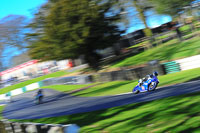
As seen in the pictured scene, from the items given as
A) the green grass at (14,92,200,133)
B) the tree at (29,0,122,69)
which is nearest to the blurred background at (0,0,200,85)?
the tree at (29,0,122,69)

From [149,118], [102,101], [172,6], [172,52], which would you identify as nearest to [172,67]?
[172,52]

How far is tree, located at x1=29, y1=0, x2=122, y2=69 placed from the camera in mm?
29453

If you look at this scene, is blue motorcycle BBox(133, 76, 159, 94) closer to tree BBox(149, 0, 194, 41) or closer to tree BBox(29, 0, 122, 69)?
tree BBox(149, 0, 194, 41)

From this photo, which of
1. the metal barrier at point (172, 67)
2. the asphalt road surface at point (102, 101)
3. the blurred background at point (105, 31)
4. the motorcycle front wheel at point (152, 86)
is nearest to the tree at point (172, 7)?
the blurred background at point (105, 31)

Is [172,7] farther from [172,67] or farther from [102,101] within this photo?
[102,101]

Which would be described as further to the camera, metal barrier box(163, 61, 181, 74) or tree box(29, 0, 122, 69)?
tree box(29, 0, 122, 69)

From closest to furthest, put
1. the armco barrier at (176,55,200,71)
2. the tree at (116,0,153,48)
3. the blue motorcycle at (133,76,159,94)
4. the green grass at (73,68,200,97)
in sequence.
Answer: the blue motorcycle at (133,76,159,94), the green grass at (73,68,200,97), the armco barrier at (176,55,200,71), the tree at (116,0,153,48)

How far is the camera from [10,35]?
172 ft

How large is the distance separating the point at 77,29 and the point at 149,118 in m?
23.1

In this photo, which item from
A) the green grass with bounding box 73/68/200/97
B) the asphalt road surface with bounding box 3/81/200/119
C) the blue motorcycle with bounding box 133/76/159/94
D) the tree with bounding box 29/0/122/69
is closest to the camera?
the asphalt road surface with bounding box 3/81/200/119

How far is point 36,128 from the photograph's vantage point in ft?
18.1

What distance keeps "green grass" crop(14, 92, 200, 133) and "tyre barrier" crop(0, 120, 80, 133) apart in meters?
2.67

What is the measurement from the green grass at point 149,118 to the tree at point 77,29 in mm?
19744

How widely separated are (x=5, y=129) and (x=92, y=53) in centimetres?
2660
